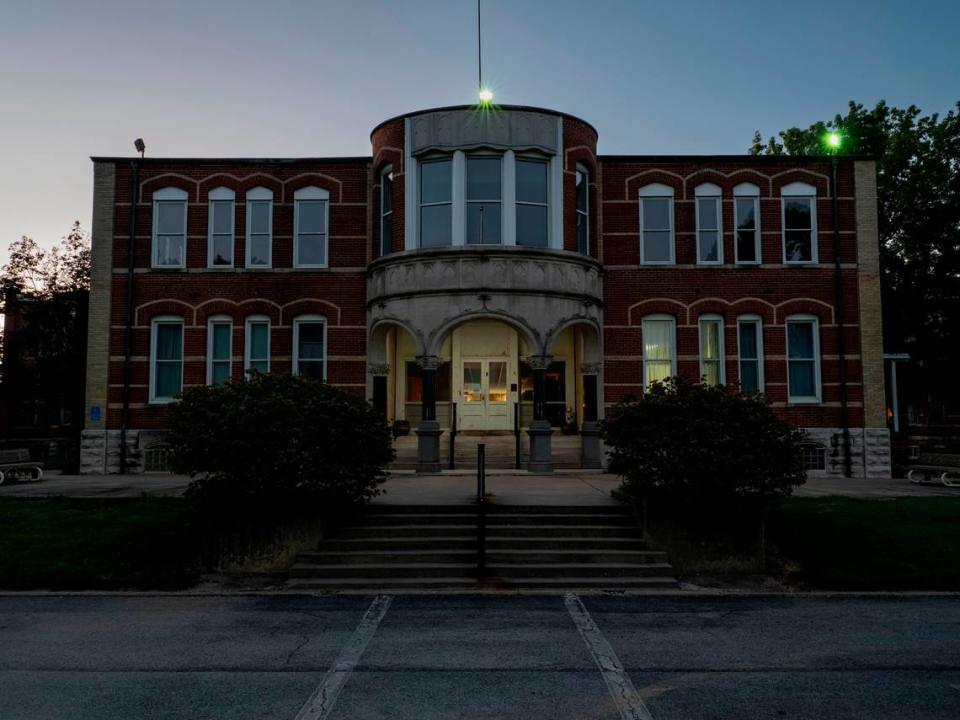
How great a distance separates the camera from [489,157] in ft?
64.6

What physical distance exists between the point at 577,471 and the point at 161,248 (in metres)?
14.1

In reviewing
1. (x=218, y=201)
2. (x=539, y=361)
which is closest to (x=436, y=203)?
(x=539, y=361)

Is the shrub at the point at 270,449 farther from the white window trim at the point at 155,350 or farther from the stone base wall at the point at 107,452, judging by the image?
the stone base wall at the point at 107,452

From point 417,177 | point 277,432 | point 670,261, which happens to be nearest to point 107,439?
point 417,177

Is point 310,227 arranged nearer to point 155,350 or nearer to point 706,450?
point 155,350

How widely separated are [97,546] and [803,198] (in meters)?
20.6

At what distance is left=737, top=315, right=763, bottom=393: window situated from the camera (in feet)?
71.1

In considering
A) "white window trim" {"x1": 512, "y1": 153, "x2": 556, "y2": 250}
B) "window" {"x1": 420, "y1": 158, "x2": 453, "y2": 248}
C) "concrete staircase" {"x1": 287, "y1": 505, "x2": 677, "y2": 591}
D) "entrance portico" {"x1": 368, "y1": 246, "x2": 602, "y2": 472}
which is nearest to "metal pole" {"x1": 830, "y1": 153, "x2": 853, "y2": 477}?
"entrance portico" {"x1": 368, "y1": 246, "x2": 602, "y2": 472}

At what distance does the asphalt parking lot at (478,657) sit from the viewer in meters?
5.70

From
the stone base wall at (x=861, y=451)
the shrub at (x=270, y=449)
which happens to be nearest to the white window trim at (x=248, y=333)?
the shrub at (x=270, y=449)

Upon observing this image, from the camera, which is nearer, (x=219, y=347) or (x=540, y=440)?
(x=540, y=440)

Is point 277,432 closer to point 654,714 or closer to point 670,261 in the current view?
point 654,714

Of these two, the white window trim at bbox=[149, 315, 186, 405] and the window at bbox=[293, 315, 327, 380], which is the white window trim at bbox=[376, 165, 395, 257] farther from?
the white window trim at bbox=[149, 315, 186, 405]

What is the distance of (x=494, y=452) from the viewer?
20125 millimetres
